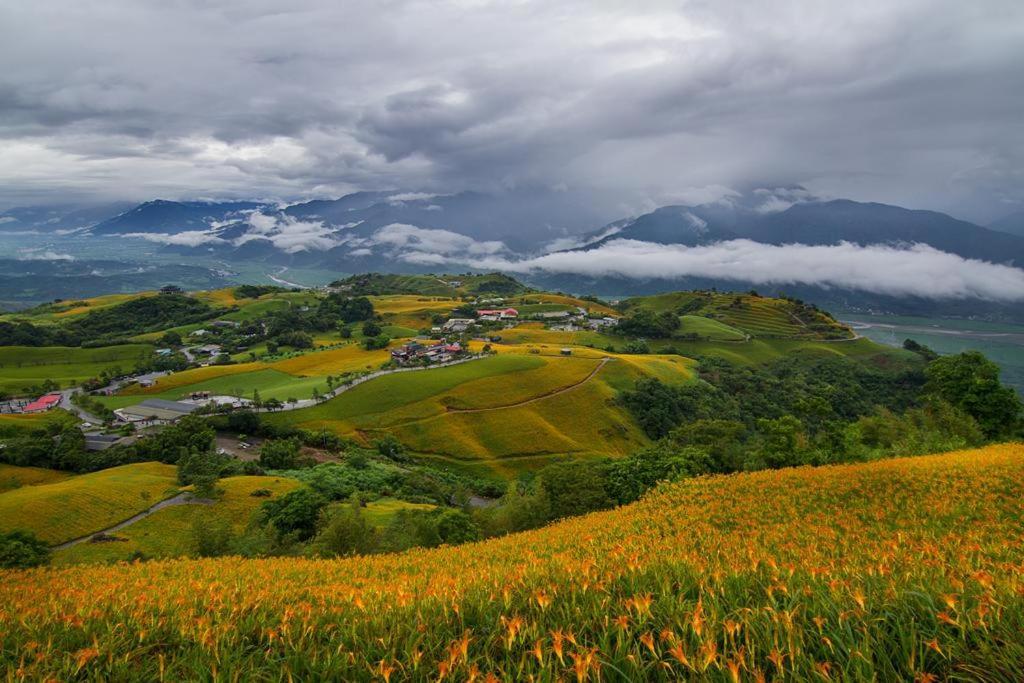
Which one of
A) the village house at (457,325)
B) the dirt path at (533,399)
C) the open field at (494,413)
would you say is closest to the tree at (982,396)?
the open field at (494,413)

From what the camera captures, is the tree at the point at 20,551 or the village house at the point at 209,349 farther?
the village house at the point at 209,349

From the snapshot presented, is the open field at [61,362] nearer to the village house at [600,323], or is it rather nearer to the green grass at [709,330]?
the village house at [600,323]

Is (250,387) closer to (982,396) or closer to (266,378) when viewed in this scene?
(266,378)

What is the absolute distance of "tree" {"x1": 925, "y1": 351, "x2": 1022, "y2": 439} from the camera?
133 feet

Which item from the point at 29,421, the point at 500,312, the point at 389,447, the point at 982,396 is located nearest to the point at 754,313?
the point at 500,312

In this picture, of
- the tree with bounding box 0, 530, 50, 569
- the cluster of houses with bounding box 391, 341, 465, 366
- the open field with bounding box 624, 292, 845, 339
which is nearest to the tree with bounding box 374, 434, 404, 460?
the cluster of houses with bounding box 391, 341, 465, 366

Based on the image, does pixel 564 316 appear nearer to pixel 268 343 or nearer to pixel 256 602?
pixel 268 343

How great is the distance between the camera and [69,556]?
31391 millimetres

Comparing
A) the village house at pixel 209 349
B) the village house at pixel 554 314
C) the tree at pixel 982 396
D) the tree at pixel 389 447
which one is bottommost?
the tree at pixel 389 447

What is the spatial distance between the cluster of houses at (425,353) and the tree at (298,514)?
55560 mm

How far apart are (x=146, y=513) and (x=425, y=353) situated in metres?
59.4

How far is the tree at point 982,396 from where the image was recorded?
133ft

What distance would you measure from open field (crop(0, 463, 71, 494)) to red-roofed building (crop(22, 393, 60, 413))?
3374cm

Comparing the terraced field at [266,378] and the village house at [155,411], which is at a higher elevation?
the terraced field at [266,378]
